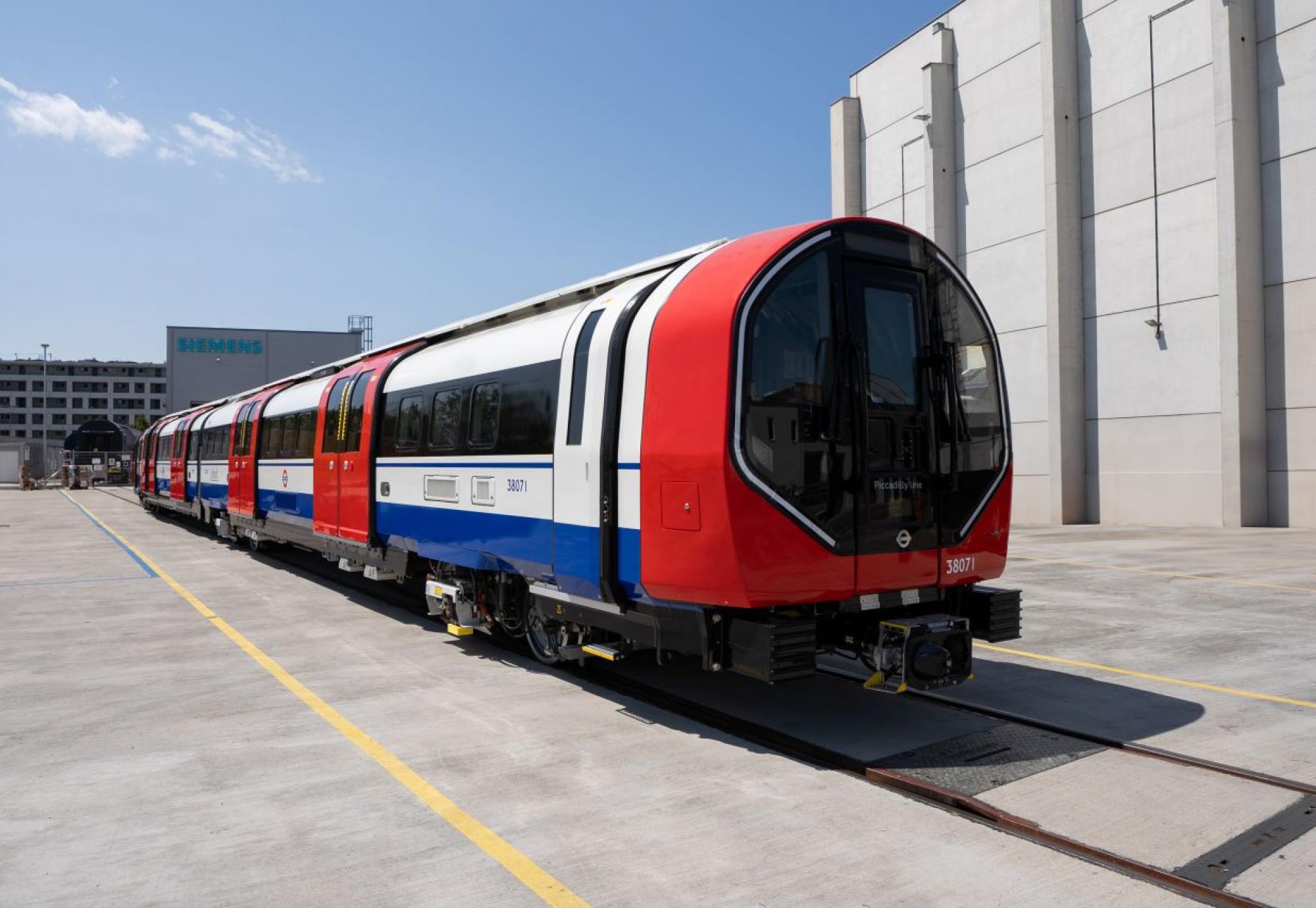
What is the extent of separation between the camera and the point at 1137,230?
76.3 feet

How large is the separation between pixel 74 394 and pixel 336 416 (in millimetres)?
135207

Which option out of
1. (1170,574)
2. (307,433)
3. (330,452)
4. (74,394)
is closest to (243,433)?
(307,433)

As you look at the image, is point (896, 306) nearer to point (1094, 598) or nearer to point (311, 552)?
point (1094, 598)

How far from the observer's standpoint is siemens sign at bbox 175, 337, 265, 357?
204 ft

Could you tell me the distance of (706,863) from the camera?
418cm

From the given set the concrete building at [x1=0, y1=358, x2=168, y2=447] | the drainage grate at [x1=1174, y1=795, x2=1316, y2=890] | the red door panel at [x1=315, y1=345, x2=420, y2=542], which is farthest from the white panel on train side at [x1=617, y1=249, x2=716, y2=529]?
the concrete building at [x1=0, y1=358, x2=168, y2=447]

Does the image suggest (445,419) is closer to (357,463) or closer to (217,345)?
(357,463)

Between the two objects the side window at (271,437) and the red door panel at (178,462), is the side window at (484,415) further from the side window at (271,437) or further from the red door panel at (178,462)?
the red door panel at (178,462)

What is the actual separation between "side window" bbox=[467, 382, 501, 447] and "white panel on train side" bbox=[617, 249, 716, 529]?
2.16m

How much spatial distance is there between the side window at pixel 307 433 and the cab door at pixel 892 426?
918 centimetres

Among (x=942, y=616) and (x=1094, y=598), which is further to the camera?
(x=1094, y=598)

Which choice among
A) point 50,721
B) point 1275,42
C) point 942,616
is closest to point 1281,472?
point 1275,42

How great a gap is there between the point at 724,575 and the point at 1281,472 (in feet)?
68.8

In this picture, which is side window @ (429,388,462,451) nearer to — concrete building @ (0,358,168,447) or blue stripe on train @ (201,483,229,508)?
blue stripe on train @ (201,483,229,508)
